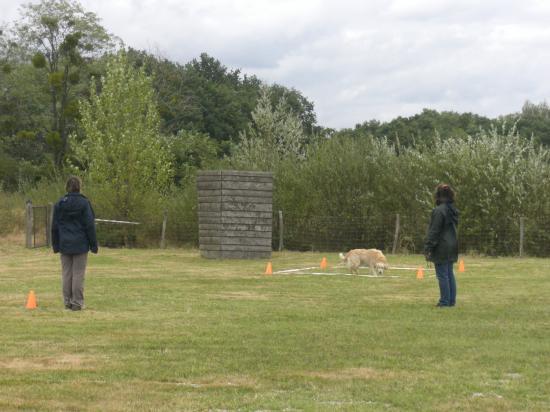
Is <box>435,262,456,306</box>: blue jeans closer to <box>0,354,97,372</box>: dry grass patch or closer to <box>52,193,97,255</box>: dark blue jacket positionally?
<box>52,193,97,255</box>: dark blue jacket

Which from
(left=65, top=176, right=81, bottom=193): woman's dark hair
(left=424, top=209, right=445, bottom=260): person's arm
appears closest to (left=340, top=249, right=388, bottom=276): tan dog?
(left=424, top=209, right=445, bottom=260): person's arm

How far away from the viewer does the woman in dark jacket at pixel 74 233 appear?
13797mm

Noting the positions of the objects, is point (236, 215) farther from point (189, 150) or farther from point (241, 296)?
point (189, 150)

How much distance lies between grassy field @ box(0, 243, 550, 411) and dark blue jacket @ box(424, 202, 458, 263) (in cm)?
81

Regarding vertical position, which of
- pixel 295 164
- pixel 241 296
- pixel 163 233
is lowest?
pixel 241 296

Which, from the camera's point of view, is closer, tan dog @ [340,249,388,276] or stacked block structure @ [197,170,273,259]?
tan dog @ [340,249,388,276]

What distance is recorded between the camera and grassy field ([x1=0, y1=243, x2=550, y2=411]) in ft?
25.6

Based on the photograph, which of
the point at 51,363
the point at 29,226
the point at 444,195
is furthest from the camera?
the point at 29,226

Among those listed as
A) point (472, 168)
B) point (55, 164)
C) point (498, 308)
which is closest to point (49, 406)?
point (498, 308)

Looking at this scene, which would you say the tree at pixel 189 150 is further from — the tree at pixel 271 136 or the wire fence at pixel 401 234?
the wire fence at pixel 401 234

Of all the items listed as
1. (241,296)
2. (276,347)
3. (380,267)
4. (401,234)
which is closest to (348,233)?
(401,234)

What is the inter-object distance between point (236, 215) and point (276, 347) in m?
18.0

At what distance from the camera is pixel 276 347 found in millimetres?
10383

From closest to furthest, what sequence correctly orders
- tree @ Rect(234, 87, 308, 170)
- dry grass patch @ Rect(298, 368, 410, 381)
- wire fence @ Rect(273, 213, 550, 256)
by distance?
dry grass patch @ Rect(298, 368, 410, 381), wire fence @ Rect(273, 213, 550, 256), tree @ Rect(234, 87, 308, 170)
